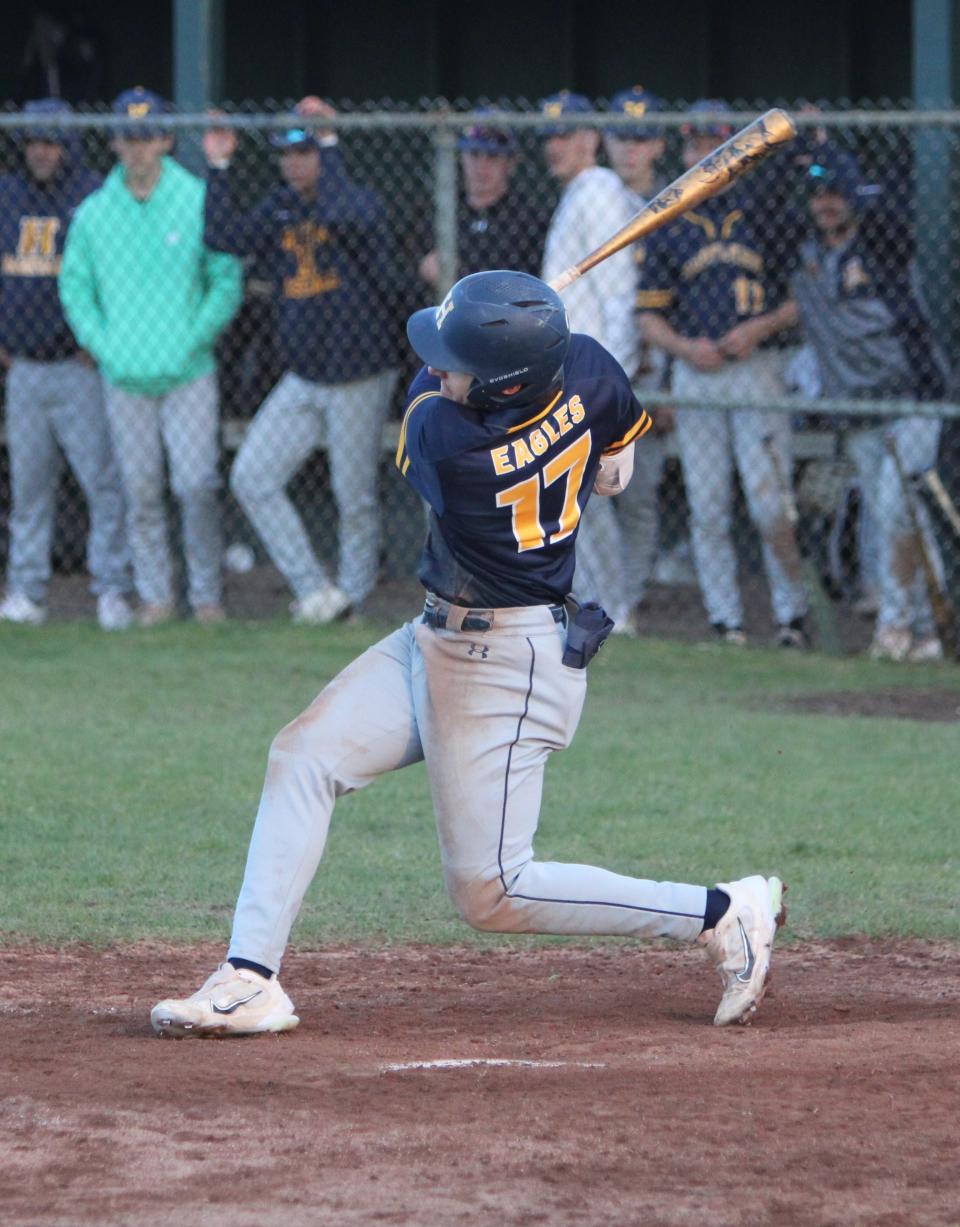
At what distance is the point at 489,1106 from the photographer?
3.58 m

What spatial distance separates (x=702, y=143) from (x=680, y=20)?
4723 millimetres

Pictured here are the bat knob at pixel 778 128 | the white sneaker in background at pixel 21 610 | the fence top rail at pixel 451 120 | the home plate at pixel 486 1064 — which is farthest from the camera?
the white sneaker in background at pixel 21 610

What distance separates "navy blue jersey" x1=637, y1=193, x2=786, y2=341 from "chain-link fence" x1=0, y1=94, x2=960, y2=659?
13 millimetres

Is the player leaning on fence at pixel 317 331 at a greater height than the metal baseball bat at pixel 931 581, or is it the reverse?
the player leaning on fence at pixel 317 331

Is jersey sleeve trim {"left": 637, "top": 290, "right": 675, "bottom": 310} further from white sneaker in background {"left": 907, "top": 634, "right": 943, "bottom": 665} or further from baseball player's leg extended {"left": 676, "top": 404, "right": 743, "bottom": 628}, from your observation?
white sneaker in background {"left": 907, "top": 634, "right": 943, "bottom": 665}

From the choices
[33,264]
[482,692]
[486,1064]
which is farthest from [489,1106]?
[33,264]

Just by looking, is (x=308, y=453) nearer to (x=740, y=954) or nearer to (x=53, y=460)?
(x=53, y=460)

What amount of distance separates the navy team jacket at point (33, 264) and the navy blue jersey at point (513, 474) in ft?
20.1

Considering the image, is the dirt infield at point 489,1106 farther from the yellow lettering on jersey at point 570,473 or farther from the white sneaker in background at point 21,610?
the white sneaker in background at point 21,610

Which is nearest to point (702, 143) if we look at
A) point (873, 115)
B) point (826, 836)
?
point (873, 115)

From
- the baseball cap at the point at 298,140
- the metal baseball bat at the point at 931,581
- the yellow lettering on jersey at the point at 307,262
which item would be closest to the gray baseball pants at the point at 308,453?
the yellow lettering on jersey at the point at 307,262

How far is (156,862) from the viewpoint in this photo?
5.94 metres

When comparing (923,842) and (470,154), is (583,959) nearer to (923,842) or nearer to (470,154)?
(923,842)

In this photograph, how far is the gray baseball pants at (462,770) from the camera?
4160 mm
